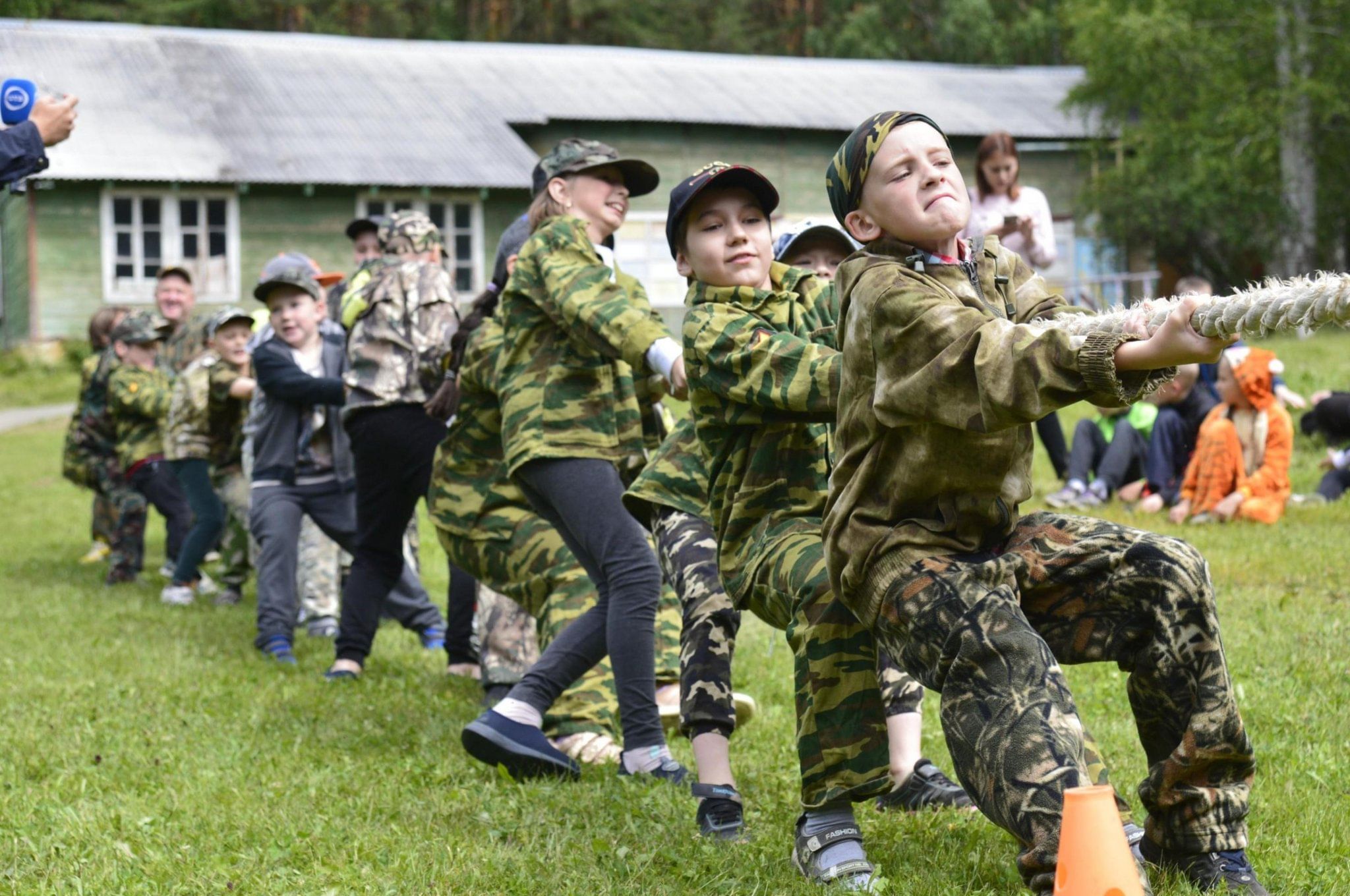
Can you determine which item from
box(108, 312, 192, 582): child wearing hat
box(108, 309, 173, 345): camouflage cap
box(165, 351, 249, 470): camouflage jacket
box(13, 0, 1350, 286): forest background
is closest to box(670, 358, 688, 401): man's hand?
box(165, 351, 249, 470): camouflage jacket

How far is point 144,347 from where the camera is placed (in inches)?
485

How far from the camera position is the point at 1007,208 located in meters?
9.23

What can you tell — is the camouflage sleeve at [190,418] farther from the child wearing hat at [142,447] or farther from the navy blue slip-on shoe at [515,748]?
the navy blue slip-on shoe at [515,748]

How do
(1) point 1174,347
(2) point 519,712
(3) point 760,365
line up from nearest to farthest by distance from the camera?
(1) point 1174,347
(3) point 760,365
(2) point 519,712

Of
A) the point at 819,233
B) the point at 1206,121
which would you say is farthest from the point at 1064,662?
the point at 1206,121

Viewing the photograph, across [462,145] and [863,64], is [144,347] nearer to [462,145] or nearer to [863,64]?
[462,145]

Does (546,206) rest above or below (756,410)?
above

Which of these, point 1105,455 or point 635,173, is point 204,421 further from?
point 1105,455

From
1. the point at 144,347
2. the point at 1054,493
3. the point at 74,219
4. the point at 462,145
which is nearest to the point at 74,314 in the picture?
the point at 74,219

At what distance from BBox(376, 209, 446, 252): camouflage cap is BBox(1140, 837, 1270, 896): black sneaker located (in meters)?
5.48

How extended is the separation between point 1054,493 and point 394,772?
26.3 feet

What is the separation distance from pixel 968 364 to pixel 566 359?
2667 millimetres

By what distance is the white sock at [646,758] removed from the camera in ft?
17.5

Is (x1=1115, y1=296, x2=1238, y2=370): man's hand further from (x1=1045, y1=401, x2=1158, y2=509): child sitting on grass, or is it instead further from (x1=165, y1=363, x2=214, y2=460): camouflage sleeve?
(x1=1045, y1=401, x2=1158, y2=509): child sitting on grass
